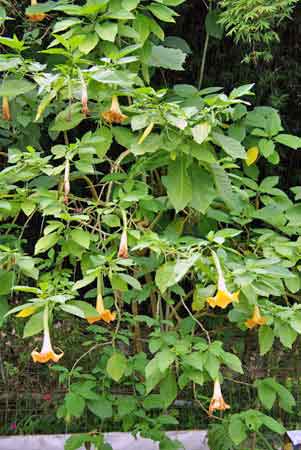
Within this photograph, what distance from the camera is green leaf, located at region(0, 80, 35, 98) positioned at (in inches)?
86.5

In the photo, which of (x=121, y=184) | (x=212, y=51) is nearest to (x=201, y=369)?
(x=121, y=184)

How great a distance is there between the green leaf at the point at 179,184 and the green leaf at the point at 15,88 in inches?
22.0

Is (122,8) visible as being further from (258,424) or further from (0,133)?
(258,424)

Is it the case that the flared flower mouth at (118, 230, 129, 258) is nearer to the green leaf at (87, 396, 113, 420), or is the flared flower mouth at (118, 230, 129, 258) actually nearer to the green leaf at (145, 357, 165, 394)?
the green leaf at (145, 357, 165, 394)

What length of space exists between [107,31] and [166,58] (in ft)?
1.36

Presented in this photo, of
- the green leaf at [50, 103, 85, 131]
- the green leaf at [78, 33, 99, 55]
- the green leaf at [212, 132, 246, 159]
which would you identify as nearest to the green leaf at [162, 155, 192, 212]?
the green leaf at [212, 132, 246, 159]

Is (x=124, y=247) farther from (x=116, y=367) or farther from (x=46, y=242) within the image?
(x=116, y=367)

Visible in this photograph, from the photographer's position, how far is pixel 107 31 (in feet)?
7.11

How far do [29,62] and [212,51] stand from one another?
1.65m

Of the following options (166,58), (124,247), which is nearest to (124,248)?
(124,247)

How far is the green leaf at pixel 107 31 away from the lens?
2139 millimetres

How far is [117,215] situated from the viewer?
7.46 feet

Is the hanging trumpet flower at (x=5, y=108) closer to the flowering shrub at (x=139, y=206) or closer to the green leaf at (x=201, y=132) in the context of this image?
the flowering shrub at (x=139, y=206)

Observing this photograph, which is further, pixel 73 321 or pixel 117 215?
pixel 73 321
